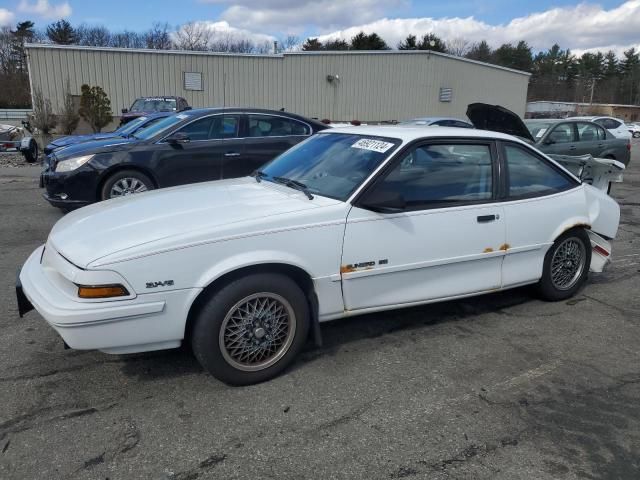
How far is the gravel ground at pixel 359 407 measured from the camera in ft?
8.50

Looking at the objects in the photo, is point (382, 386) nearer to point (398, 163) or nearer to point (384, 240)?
point (384, 240)

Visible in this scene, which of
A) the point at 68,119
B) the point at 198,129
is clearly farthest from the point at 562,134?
the point at 68,119

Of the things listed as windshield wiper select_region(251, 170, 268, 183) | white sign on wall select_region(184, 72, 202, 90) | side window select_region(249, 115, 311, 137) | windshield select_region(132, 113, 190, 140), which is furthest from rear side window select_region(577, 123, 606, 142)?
white sign on wall select_region(184, 72, 202, 90)

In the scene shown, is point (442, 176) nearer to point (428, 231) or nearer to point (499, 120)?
point (428, 231)

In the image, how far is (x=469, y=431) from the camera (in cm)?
288

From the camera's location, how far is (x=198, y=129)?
25.7 ft

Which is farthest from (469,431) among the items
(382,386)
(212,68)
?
(212,68)

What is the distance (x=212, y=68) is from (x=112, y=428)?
26.4m

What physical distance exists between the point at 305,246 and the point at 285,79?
26.9 m

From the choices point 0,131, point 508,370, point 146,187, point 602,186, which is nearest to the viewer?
point 508,370

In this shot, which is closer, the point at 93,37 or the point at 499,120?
the point at 499,120

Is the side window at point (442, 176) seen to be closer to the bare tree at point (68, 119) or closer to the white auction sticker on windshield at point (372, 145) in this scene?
the white auction sticker on windshield at point (372, 145)

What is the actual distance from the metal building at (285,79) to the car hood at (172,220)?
23.2 meters

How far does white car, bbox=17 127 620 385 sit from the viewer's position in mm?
2957
